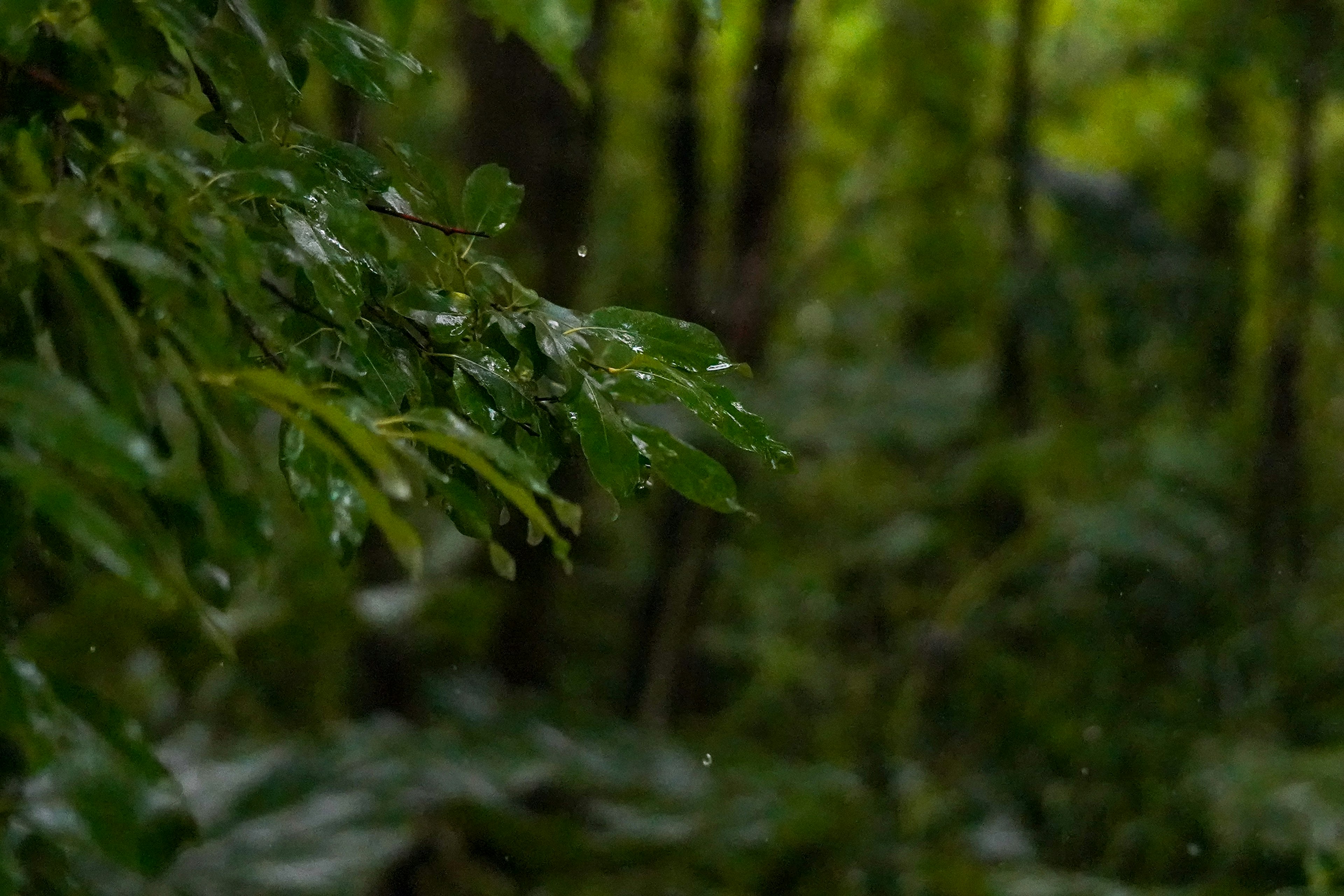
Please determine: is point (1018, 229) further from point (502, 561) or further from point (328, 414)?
point (328, 414)

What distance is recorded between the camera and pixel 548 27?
901 millimetres

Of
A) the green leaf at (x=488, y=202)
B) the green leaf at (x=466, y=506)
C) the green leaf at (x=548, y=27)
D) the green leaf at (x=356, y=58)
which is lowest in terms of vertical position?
the green leaf at (x=466, y=506)

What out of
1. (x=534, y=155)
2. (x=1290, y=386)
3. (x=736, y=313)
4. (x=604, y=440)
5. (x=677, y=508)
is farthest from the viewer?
(x=1290, y=386)

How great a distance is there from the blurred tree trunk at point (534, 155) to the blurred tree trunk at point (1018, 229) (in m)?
1.29

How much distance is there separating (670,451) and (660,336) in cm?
7

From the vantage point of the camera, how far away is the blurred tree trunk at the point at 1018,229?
3.67m

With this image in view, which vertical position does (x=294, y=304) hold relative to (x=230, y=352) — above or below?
above

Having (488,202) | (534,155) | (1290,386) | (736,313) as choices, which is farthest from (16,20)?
(1290,386)

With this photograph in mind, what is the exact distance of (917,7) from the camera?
13.4 ft

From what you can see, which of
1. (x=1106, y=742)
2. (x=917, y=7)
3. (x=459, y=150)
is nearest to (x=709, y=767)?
(x=1106, y=742)

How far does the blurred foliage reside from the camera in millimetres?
666

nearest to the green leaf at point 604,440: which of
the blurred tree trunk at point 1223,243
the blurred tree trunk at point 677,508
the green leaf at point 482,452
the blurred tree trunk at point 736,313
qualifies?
the green leaf at point 482,452

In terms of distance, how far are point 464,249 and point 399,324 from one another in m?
0.06

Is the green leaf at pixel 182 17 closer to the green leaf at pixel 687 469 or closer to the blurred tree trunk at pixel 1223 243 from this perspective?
the green leaf at pixel 687 469
